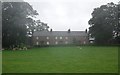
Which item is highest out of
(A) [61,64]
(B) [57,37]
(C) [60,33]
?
(C) [60,33]

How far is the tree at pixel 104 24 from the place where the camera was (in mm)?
65500

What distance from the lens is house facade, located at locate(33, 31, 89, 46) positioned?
104 m

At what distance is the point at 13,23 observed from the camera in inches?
1861

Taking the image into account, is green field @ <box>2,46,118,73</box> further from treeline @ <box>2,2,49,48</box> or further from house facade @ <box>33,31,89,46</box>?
house facade @ <box>33,31,89,46</box>

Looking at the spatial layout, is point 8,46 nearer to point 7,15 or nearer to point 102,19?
point 7,15

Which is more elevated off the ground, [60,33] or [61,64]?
[60,33]

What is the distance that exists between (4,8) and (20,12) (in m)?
3.46

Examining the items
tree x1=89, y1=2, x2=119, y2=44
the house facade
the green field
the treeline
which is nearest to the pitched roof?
the house facade

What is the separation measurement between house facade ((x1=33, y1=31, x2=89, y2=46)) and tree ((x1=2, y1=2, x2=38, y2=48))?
177 ft

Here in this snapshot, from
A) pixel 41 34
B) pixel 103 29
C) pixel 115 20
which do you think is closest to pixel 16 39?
pixel 103 29

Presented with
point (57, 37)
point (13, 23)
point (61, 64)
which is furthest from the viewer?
point (57, 37)

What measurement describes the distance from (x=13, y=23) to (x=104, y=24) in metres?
28.5

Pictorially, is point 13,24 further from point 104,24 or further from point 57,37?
point 57,37

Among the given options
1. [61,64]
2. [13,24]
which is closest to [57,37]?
[13,24]
